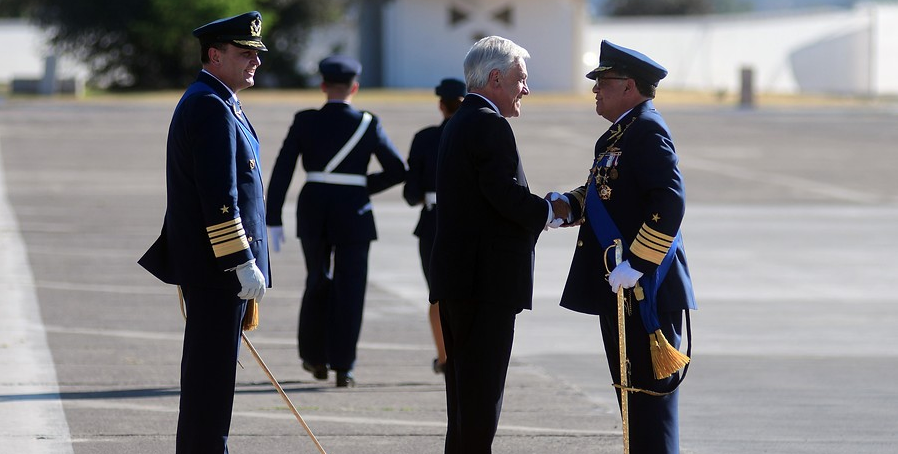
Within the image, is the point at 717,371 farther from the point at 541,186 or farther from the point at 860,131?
the point at 860,131

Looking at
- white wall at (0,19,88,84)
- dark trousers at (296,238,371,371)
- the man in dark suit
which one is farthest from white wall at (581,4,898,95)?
the man in dark suit

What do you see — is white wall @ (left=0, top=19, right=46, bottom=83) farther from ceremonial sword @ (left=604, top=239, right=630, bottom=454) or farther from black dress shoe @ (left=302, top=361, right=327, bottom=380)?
ceremonial sword @ (left=604, top=239, right=630, bottom=454)

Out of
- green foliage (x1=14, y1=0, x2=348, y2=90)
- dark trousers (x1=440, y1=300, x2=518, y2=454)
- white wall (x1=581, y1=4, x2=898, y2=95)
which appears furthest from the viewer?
white wall (x1=581, y1=4, x2=898, y2=95)

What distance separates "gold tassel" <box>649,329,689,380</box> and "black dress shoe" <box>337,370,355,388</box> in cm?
348

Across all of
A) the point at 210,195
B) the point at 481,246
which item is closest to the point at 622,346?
the point at 481,246

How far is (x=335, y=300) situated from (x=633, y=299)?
352 centimetres

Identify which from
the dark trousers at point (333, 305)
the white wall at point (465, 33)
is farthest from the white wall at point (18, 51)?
the dark trousers at point (333, 305)

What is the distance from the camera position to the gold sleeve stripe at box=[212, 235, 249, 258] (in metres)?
5.41

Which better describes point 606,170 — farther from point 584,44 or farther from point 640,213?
point 584,44

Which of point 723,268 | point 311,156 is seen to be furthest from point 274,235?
point 723,268

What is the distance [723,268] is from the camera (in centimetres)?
1394

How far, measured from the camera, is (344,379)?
28.3 feet

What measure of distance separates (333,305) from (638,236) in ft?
12.1

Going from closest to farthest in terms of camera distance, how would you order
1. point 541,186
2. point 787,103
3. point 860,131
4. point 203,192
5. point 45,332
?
1. point 203,192
2. point 45,332
3. point 541,186
4. point 860,131
5. point 787,103
